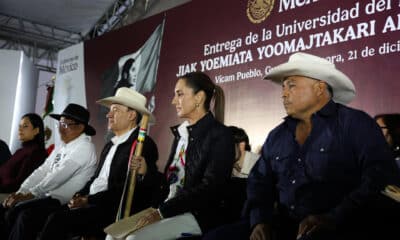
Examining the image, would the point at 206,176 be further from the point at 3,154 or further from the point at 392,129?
the point at 3,154

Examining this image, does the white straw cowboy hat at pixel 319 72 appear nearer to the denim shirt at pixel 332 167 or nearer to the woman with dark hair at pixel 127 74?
the denim shirt at pixel 332 167

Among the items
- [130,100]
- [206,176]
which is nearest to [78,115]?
[130,100]

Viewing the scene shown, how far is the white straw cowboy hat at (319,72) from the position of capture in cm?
210

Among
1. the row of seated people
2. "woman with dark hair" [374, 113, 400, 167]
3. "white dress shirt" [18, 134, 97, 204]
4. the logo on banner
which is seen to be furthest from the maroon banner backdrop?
"white dress shirt" [18, 134, 97, 204]

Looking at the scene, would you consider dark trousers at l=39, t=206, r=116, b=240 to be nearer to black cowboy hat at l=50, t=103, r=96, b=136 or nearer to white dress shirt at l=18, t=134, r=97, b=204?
white dress shirt at l=18, t=134, r=97, b=204

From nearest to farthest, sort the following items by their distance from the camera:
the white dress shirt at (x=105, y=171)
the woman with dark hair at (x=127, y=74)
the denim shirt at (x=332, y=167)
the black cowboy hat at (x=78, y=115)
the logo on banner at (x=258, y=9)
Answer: the denim shirt at (x=332, y=167), the white dress shirt at (x=105, y=171), the black cowboy hat at (x=78, y=115), the logo on banner at (x=258, y=9), the woman with dark hair at (x=127, y=74)

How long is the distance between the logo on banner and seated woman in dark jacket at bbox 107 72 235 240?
1.59m

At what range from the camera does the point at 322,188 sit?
1.92 m

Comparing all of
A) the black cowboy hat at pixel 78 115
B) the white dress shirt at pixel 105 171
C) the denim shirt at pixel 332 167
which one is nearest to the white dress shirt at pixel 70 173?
the black cowboy hat at pixel 78 115

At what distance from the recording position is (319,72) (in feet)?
6.89

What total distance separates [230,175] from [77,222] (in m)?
1.09

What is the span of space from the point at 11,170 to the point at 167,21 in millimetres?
2383

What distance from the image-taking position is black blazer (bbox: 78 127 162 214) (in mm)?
3006

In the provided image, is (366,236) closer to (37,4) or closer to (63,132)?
(63,132)
